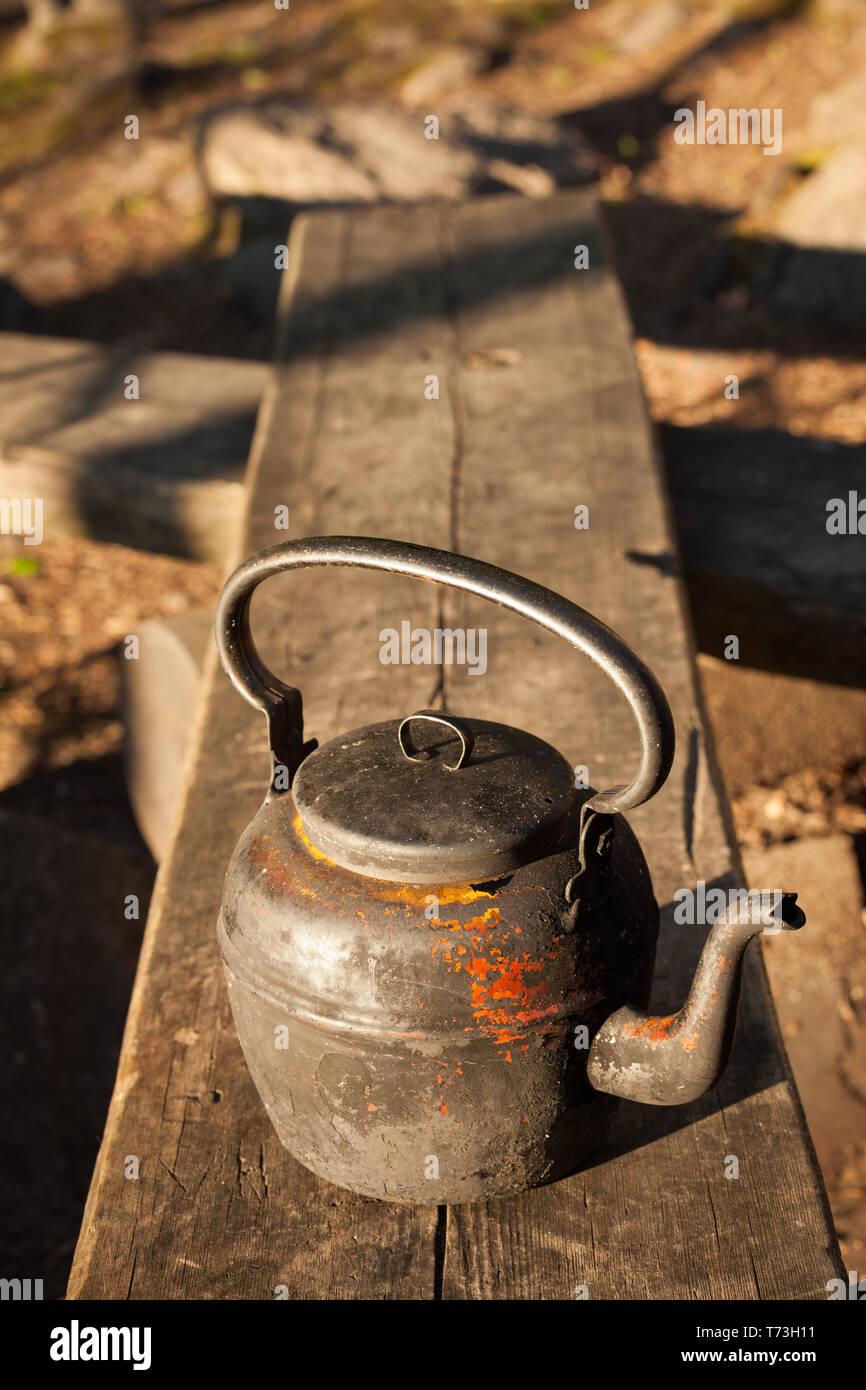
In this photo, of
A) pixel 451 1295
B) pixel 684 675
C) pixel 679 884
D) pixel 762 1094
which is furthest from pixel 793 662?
pixel 451 1295

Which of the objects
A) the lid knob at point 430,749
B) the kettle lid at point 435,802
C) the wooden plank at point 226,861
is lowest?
the wooden plank at point 226,861

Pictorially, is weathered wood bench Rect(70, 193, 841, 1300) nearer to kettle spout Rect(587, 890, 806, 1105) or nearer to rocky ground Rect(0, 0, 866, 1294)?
kettle spout Rect(587, 890, 806, 1105)

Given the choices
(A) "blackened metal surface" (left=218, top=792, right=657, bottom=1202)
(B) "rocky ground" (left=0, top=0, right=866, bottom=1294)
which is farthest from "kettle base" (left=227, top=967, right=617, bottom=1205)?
(B) "rocky ground" (left=0, top=0, right=866, bottom=1294)

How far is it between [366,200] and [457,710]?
518 centimetres

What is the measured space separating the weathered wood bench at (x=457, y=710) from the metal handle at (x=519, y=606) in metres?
0.57

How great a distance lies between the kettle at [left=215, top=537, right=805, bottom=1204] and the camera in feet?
3.85

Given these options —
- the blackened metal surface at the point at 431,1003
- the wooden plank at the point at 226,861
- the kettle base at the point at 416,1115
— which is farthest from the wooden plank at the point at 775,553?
the kettle base at the point at 416,1115

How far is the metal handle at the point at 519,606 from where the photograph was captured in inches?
42.8

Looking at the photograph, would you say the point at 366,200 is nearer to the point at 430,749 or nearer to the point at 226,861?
the point at 226,861

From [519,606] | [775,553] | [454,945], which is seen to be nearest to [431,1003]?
[454,945]

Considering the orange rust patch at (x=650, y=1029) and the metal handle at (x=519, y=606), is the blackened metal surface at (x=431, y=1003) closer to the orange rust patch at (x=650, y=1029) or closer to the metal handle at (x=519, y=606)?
the orange rust patch at (x=650, y=1029)

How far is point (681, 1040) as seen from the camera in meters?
1.25

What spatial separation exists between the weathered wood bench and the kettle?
0.39ft
